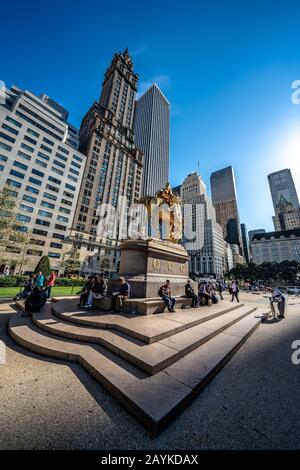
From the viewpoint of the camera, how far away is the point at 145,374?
10.2 ft

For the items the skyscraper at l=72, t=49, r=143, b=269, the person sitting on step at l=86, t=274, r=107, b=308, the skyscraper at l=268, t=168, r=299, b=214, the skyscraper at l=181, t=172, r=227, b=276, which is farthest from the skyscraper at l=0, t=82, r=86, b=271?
the skyscraper at l=268, t=168, r=299, b=214

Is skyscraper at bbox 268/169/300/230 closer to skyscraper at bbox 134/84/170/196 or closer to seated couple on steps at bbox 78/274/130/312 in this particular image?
skyscraper at bbox 134/84/170/196

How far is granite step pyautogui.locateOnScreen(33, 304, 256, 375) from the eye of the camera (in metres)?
3.34

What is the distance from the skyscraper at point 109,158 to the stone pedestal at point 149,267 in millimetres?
47997

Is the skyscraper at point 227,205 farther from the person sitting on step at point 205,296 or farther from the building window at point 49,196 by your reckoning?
the person sitting on step at point 205,296

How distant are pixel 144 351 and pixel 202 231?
414 ft

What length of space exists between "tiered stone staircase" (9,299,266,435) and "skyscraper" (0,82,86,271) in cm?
4626

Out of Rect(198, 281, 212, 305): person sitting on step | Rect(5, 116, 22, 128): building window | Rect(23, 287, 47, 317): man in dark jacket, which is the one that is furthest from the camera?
Rect(5, 116, 22, 128): building window

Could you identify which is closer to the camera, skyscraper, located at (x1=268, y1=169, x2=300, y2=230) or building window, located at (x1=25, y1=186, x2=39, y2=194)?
building window, located at (x1=25, y1=186, x2=39, y2=194)

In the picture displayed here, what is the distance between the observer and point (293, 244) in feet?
339

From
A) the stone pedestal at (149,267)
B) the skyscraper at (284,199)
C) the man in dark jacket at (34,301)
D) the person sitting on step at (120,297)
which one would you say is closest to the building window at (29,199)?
the man in dark jacket at (34,301)

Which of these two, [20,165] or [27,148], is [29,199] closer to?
[20,165]

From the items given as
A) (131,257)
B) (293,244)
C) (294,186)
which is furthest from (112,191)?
(294,186)

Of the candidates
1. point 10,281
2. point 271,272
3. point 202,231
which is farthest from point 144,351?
point 202,231
